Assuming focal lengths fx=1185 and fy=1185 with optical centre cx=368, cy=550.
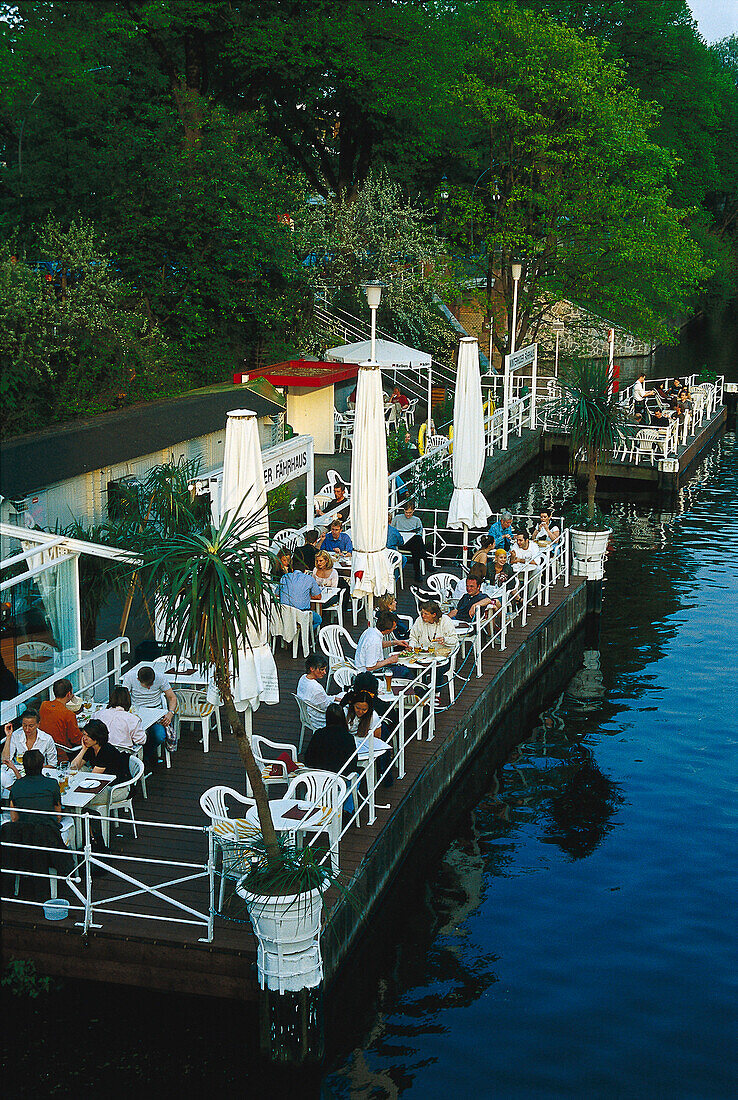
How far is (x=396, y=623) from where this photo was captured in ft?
49.1

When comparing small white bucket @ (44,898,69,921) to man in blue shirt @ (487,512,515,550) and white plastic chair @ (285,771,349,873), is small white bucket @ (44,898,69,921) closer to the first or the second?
white plastic chair @ (285,771,349,873)

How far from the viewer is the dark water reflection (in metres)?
9.61

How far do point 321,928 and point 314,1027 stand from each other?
740mm

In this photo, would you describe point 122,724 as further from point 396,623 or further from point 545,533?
point 545,533

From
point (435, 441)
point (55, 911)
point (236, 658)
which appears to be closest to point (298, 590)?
point (55, 911)

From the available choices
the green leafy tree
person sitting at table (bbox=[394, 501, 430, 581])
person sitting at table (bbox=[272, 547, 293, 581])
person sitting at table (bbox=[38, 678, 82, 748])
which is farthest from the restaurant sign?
the green leafy tree

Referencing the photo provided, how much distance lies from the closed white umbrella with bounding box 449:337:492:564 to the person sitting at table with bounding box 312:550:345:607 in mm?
3043

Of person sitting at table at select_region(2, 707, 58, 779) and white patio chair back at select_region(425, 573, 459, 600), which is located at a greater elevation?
white patio chair back at select_region(425, 573, 459, 600)

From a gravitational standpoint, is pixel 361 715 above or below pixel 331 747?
above

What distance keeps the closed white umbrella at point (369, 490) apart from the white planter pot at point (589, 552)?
6.16 metres

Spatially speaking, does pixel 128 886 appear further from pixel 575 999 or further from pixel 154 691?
pixel 575 999

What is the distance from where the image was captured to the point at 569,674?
63.2ft

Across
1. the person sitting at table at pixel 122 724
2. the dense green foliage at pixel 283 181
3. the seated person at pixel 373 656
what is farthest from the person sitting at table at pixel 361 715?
the dense green foliage at pixel 283 181

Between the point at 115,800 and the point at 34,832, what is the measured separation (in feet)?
3.69
